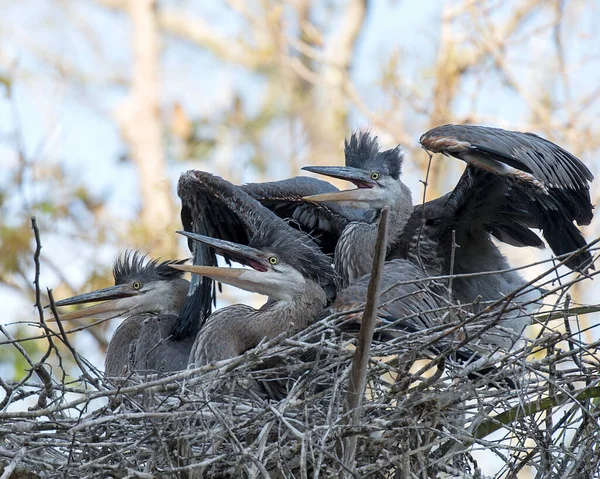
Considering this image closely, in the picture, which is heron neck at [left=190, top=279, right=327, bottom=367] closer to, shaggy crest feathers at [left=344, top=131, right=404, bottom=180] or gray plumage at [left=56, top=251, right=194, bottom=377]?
gray plumage at [left=56, top=251, right=194, bottom=377]

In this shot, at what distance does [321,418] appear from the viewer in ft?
12.4

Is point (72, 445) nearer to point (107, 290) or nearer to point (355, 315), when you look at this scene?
point (355, 315)

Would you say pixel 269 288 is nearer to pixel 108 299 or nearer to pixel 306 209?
pixel 306 209

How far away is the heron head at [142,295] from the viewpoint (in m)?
5.61

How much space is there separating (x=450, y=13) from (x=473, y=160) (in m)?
4.95

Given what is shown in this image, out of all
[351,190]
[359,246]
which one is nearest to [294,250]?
[359,246]

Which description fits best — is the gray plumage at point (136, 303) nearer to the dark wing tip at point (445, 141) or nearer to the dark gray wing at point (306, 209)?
the dark gray wing at point (306, 209)

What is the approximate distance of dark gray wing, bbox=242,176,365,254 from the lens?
575 cm

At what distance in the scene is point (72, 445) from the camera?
3.33 meters

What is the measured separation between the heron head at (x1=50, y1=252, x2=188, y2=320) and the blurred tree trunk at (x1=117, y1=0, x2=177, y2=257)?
4.78 meters

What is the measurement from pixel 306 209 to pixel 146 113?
732 cm

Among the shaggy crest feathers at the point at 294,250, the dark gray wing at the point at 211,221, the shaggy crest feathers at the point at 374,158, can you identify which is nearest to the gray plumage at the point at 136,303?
the dark gray wing at the point at 211,221

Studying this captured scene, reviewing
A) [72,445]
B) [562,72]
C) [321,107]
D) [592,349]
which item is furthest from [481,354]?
[321,107]

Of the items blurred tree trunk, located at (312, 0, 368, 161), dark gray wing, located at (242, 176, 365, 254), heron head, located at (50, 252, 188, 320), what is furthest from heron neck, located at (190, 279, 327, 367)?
blurred tree trunk, located at (312, 0, 368, 161)
